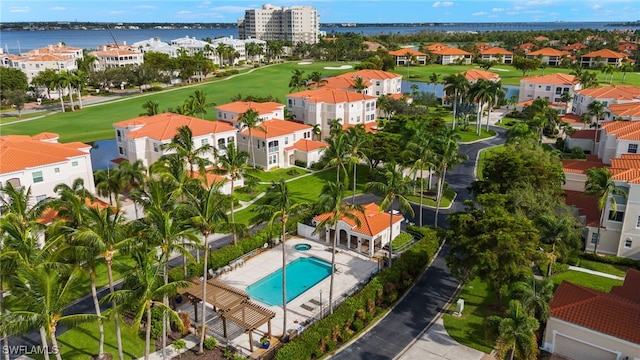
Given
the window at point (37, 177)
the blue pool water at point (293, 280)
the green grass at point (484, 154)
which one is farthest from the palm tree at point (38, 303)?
the green grass at point (484, 154)

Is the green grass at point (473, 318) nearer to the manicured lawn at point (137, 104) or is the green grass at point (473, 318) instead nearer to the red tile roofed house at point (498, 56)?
the manicured lawn at point (137, 104)

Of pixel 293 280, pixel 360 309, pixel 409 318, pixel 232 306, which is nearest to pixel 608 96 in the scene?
pixel 409 318

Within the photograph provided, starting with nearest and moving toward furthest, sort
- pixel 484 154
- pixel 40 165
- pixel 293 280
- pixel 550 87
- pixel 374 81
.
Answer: pixel 293 280 < pixel 40 165 < pixel 484 154 < pixel 550 87 < pixel 374 81

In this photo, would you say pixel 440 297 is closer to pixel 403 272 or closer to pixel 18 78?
pixel 403 272

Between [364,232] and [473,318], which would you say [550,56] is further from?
[473,318]

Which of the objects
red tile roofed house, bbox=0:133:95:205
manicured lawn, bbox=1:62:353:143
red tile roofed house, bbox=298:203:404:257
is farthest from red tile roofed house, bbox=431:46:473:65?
red tile roofed house, bbox=0:133:95:205

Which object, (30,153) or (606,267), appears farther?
(30,153)
